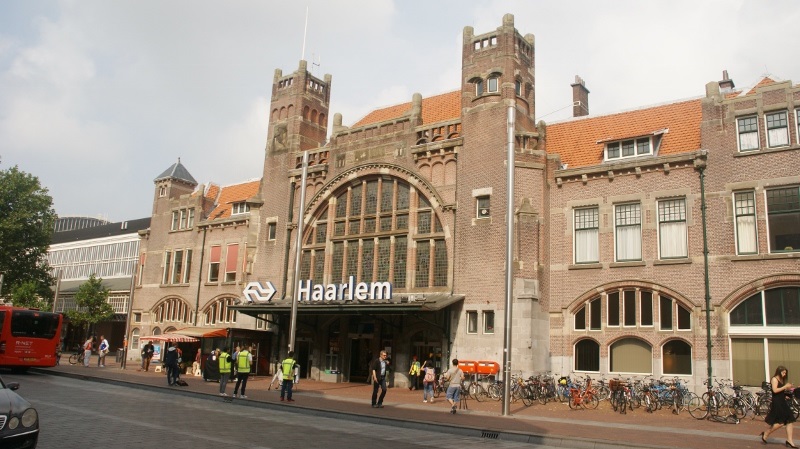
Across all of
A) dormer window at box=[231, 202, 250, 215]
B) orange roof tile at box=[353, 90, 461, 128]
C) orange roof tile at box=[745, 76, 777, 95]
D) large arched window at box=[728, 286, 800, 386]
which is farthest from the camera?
dormer window at box=[231, 202, 250, 215]

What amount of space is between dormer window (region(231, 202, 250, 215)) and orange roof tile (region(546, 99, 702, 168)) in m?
22.2

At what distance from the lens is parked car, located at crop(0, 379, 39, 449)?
9.34 m

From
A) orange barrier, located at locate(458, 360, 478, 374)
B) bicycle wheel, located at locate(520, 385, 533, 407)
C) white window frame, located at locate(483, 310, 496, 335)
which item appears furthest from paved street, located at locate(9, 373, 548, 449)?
white window frame, located at locate(483, 310, 496, 335)

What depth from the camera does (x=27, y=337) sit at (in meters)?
29.4

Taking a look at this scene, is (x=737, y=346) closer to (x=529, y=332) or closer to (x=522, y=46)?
(x=529, y=332)

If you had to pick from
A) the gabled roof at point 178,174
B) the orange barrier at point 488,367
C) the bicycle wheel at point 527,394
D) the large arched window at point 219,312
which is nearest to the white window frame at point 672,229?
the bicycle wheel at point 527,394

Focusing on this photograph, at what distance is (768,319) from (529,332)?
355 inches

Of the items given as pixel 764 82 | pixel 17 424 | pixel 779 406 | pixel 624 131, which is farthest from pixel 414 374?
pixel 17 424

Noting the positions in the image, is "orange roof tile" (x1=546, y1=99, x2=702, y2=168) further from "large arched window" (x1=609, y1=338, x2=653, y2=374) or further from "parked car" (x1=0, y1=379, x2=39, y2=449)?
"parked car" (x1=0, y1=379, x2=39, y2=449)

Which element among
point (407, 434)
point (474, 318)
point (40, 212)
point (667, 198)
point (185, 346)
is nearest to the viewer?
point (407, 434)

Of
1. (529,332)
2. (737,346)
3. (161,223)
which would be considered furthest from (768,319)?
(161,223)

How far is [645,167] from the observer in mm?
27547

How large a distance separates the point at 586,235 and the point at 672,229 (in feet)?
12.1

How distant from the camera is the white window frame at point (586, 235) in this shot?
1126 inches
